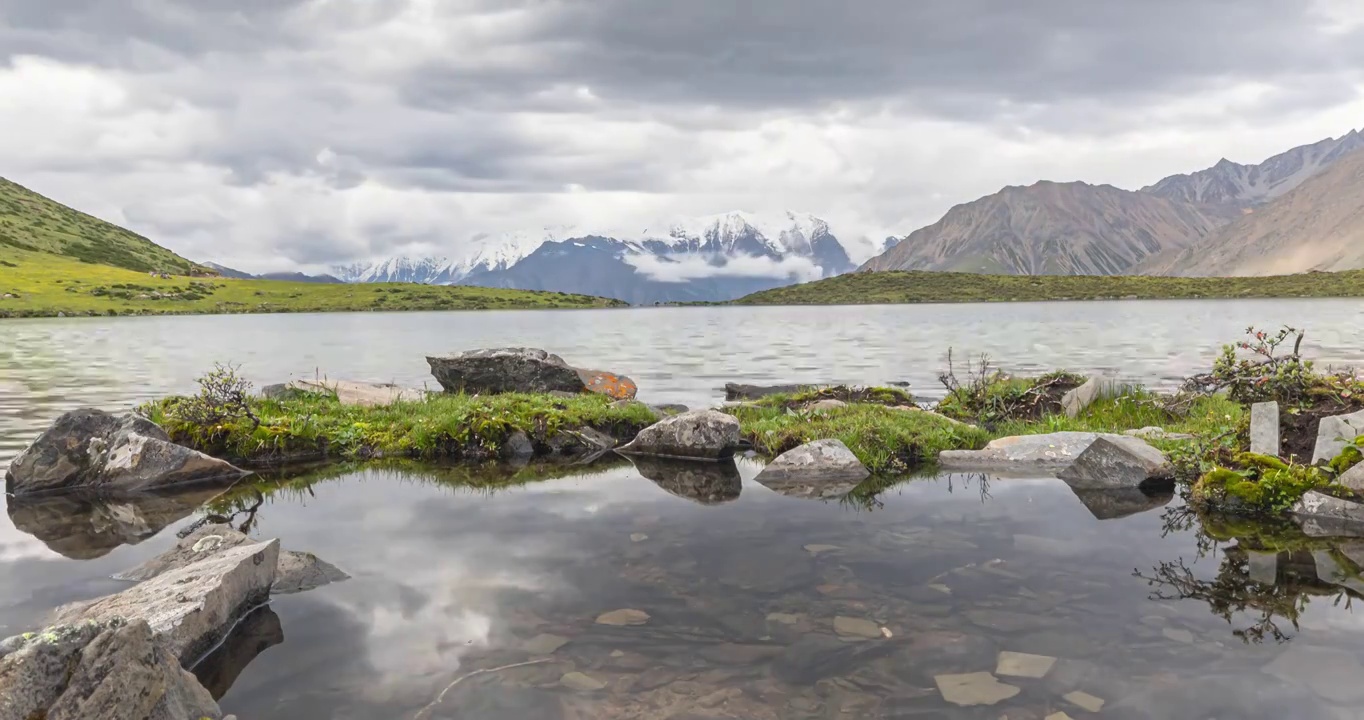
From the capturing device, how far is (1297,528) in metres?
11.7

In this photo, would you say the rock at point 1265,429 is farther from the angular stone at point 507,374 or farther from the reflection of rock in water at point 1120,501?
the angular stone at point 507,374

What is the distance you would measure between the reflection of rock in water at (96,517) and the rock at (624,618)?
784 cm

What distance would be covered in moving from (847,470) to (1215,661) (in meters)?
8.60

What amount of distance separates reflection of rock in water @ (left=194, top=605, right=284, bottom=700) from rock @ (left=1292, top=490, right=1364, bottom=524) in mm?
14334

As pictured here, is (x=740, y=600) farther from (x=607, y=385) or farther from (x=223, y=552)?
(x=607, y=385)

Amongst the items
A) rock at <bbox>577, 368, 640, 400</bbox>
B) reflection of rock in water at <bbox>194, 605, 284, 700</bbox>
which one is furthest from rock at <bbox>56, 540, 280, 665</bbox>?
rock at <bbox>577, 368, 640, 400</bbox>

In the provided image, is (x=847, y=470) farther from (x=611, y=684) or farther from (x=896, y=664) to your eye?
(x=611, y=684)

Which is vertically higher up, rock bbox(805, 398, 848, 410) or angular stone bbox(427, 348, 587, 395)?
angular stone bbox(427, 348, 587, 395)

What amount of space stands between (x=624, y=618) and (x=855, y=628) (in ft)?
8.12

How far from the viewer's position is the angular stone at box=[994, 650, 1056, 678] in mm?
7418

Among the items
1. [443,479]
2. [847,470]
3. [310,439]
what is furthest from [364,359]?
[847,470]

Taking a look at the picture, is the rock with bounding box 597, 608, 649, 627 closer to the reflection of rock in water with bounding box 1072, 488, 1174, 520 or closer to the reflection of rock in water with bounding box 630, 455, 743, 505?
the reflection of rock in water with bounding box 630, 455, 743, 505

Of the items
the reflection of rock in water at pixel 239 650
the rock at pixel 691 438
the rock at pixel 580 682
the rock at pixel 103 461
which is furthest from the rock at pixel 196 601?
the rock at pixel 691 438

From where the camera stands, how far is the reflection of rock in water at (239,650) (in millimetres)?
7555
